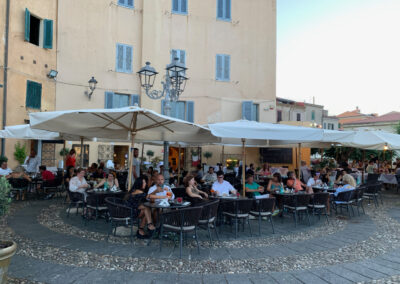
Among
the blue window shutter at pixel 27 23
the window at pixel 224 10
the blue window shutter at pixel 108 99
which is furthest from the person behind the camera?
the window at pixel 224 10

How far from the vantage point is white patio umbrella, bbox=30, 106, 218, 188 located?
493 centimetres

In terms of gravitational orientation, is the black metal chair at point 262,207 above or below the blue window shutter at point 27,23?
below

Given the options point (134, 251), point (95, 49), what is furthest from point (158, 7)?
point (134, 251)

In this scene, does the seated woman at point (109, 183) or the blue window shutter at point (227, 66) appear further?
the blue window shutter at point (227, 66)

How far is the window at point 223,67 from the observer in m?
17.2

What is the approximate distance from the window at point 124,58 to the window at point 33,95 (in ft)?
13.2

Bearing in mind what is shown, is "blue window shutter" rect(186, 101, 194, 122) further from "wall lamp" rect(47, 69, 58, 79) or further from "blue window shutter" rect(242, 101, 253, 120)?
"wall lamp" rect(47, 69, 58, 79)

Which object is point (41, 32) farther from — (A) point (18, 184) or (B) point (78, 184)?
(B) point (78, 184)

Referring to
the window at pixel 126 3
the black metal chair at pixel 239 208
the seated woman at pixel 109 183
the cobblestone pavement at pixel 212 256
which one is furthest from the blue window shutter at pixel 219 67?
the black metal chair at pixel 239 208

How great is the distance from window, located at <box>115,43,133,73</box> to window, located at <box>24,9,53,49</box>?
3251 millimetres

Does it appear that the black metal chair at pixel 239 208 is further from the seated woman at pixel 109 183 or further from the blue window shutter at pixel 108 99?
the blue window shutter at pixel 108 99

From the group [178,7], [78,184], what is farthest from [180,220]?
[178,7]

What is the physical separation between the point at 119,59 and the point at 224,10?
685cm

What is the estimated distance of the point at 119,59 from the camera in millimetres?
15906
